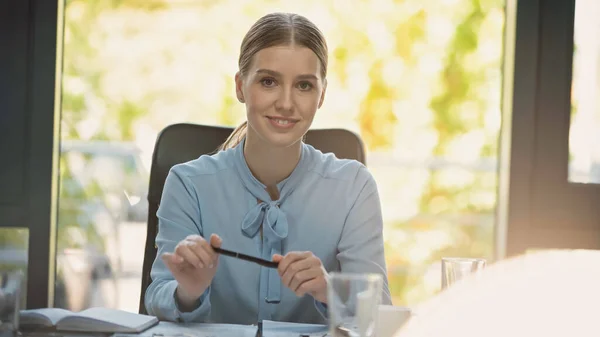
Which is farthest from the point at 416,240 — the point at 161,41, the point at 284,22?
the point at 284,22

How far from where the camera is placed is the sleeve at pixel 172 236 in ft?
5.34

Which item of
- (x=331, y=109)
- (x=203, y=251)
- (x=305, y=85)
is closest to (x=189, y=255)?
(x=203, y=251)

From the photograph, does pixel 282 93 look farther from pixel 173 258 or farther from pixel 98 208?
pixel 98 208

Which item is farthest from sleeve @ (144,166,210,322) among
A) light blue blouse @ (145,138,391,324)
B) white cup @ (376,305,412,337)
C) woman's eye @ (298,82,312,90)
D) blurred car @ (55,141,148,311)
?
blurred car @ (55,141,148,311)

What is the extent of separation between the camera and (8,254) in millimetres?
3121

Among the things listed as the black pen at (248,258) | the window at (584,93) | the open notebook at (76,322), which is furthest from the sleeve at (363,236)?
the window at (584,93)

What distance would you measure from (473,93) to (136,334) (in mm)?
4391

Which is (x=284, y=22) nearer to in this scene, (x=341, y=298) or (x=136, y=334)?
(x=136, y=334)

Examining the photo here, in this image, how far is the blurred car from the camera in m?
5.03

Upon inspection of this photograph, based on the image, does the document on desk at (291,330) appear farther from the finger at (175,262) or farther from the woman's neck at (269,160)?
the woman's neck at (269,160)

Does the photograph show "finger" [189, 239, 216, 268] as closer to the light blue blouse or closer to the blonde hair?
the light blue blouse

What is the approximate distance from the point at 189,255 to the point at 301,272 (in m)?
0.20

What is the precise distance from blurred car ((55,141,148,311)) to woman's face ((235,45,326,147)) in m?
3.33

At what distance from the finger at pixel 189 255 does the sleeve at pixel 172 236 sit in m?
0.19
